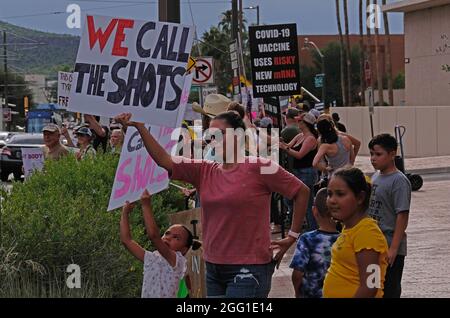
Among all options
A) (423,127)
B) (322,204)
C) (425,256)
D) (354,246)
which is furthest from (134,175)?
(423,127)

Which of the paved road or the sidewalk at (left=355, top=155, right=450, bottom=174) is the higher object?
the paved road

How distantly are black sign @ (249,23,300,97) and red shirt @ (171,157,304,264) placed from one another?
30.7 ft

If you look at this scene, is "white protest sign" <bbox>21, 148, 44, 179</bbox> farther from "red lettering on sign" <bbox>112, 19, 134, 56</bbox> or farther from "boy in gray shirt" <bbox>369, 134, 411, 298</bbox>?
"boy in gray shirt" <bbox>369, 134, 411, 298</bbox>

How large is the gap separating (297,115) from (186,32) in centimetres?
812

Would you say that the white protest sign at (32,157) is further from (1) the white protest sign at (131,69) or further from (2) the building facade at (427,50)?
(2) the building facade at (427,50)

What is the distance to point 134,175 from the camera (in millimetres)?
7125

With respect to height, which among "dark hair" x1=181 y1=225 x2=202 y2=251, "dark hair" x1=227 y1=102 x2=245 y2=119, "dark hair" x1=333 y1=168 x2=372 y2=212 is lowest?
"dark hair" x1=181 y1=225 x2=202 y2=251

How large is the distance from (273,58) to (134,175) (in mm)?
8958

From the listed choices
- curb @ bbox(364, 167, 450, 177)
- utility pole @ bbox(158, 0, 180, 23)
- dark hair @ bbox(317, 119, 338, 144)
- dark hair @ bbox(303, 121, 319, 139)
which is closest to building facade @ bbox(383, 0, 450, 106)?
curb @ bbox(364, 167, 450, 177)

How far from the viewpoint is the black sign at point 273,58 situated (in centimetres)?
1570

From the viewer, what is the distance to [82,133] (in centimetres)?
1357

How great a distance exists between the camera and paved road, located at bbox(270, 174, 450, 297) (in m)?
10.0
